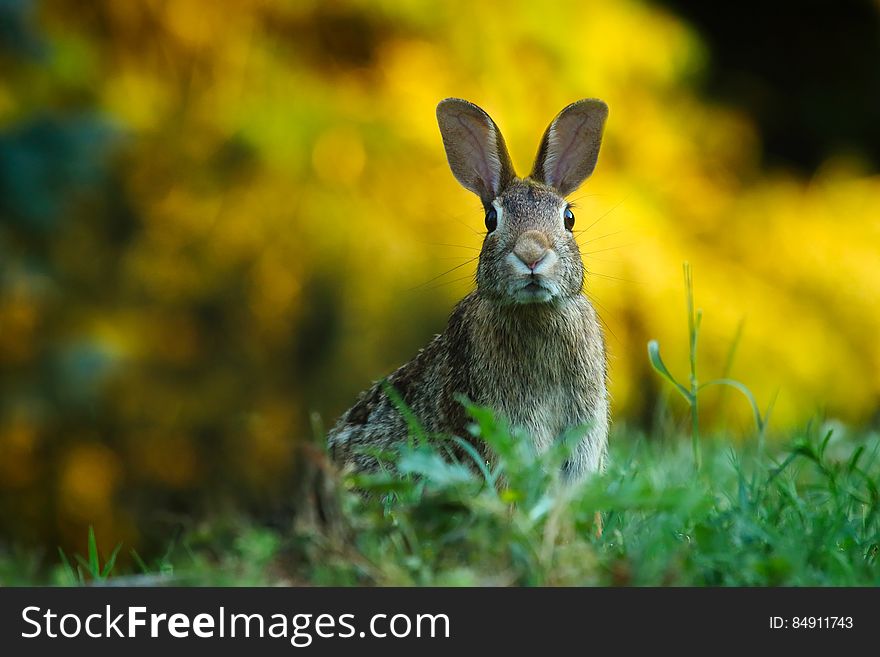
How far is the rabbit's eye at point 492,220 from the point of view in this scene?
347cm

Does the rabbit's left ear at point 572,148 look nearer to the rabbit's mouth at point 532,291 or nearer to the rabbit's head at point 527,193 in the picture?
the rabbit's head at point 527,193

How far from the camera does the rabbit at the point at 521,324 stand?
329cm

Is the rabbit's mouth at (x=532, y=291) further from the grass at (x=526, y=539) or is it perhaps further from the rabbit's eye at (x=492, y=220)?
the grass at (x=526, y=539)

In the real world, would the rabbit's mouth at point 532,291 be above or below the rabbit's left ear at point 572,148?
below

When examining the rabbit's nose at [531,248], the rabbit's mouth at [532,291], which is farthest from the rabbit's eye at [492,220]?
the rabbit's mouth at [532,291]

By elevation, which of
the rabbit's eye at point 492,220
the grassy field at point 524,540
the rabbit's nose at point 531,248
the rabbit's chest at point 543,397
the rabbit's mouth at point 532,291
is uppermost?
the rabbit's eye at point 492,220

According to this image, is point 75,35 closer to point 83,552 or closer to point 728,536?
point 83,552

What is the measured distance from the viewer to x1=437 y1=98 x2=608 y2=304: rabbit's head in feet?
10.6

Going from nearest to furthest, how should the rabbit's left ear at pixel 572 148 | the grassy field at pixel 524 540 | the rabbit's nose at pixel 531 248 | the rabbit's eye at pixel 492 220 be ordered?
the grassy field at pixel 524 540, the rabbit's nose at pixel 531 248, the rabbit's eye at pixel 492 220, the rabbit's left ear at pixel 572 148

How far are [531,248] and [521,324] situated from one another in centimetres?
28

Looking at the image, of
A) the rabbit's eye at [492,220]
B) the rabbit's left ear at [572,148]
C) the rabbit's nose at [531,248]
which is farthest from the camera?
the rabbit's left ear at [572,148]

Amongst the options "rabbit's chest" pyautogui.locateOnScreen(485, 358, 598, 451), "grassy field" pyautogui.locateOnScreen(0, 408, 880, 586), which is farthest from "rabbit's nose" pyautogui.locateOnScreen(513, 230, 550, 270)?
Result: "grassy field" pyautogui.locateOnScreen(0, 408, 880, 586)

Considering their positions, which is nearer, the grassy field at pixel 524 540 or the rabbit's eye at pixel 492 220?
the grassy field at pixel 524 540

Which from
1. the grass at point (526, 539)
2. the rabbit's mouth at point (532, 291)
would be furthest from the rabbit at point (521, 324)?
the grass at point (526, 539)
